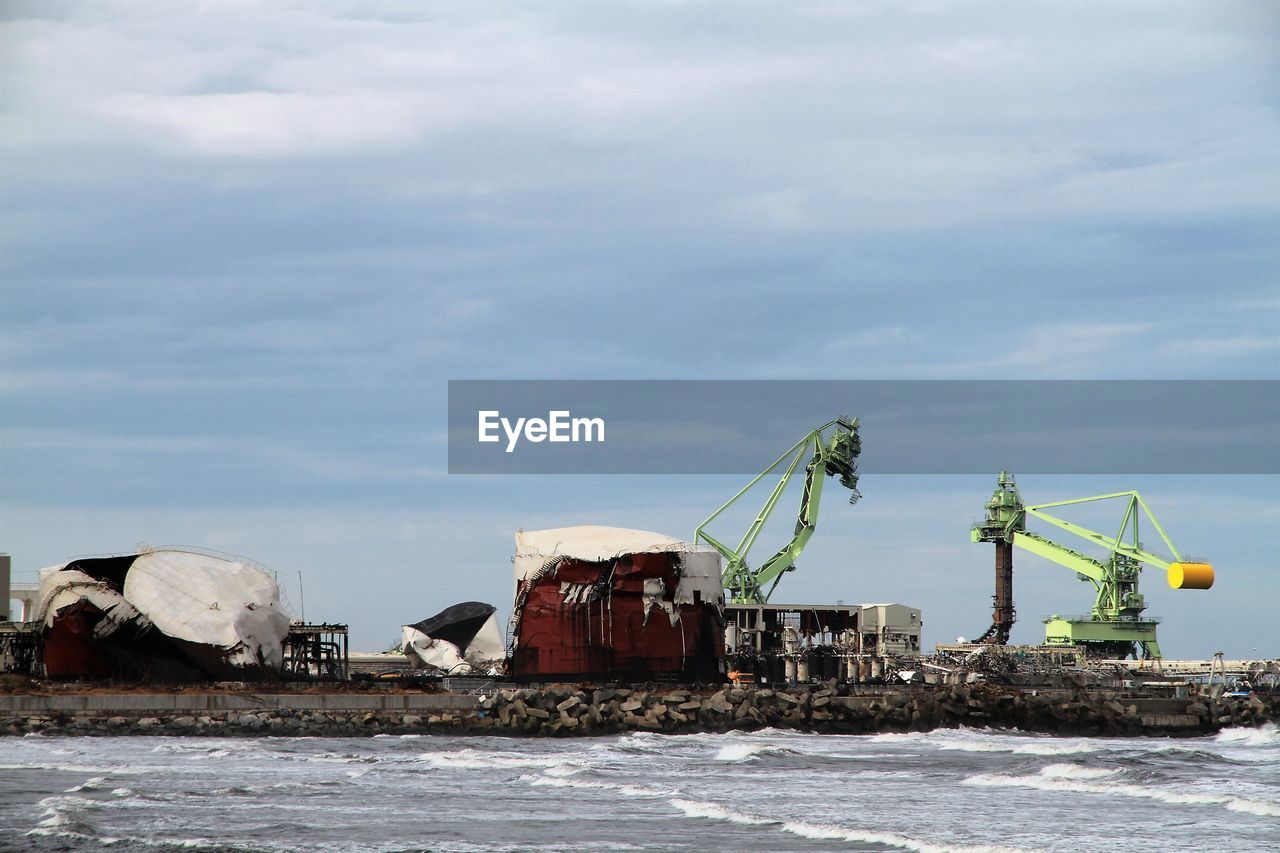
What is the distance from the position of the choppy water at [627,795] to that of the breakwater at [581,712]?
1.98 meters

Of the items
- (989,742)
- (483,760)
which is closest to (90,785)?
(483,760)

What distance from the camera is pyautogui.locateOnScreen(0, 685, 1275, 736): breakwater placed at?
54.8m

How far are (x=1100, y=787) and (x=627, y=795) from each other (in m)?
12.8

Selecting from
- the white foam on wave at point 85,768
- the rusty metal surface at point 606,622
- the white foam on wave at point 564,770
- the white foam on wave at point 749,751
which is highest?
the rusty metal surface at point 606,622

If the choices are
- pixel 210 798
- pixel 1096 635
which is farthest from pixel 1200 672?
pixel 210 798

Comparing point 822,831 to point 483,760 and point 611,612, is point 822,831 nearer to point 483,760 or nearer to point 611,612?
point 483,760

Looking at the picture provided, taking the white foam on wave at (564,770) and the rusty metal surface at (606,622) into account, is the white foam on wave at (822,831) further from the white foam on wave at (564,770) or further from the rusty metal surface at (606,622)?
the rusty metal surface at (606,622)

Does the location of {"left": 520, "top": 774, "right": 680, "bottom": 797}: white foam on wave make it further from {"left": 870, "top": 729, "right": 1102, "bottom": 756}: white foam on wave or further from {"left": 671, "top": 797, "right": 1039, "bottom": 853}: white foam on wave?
{"left": 870, "top": 729, "right": 1102, "bottom": 756}: white foam on wave

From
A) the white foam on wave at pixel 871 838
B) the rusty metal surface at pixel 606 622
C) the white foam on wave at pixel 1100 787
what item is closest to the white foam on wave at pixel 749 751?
the white foam on wave at pixel 1100 787

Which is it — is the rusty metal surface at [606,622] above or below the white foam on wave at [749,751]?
above

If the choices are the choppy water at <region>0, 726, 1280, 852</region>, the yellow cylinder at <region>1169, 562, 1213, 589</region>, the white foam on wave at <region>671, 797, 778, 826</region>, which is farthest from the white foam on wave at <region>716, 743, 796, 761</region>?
the yellow cylinder at <region>1169, 562, 1213, 589</region>

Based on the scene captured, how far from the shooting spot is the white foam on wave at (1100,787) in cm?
3909

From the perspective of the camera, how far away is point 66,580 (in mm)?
63031

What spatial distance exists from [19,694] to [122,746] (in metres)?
7.51
